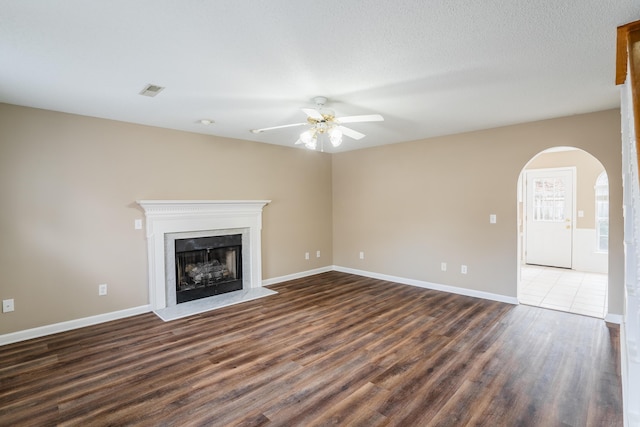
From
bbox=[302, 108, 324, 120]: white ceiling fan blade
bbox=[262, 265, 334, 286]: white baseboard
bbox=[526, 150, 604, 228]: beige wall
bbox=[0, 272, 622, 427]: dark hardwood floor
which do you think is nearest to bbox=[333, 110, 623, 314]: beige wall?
bbox=[262, 265, 334, 286]: white baseboard

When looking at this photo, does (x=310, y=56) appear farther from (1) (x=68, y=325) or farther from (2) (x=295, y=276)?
(2) (x=295, y=276)

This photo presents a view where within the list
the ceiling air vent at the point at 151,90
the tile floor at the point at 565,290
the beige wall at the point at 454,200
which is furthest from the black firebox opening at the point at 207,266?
the tile floor at the point at 565,290

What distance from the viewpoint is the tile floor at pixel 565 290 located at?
13.6ft

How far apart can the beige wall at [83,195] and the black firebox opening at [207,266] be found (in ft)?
1.66

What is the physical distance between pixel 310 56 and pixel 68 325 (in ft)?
12.9

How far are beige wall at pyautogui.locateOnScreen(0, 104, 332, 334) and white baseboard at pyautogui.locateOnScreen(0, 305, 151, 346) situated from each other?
0.06m

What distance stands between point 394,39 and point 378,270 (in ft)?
14.5

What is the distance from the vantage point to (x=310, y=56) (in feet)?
7.45

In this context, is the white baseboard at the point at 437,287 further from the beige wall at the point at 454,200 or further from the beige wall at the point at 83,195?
the beige wall at the point at 83,195

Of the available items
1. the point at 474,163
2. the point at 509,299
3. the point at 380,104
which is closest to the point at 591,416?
the point at 509,299

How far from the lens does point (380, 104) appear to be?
131 inches

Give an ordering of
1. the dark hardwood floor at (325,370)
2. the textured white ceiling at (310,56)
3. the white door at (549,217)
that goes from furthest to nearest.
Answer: the white door at (549,217)
the dark hardwood floor at (325,370)
the textured white ceiling at (310,56)

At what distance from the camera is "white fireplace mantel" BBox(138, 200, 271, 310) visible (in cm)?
415

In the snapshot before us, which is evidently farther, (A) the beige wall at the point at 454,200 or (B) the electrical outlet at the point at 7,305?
(A) the beige wall at the point at 454,200
